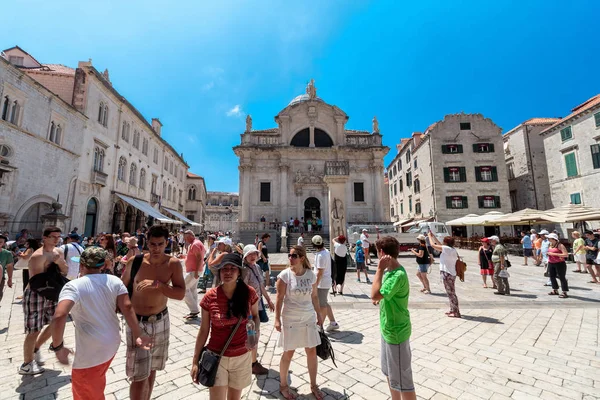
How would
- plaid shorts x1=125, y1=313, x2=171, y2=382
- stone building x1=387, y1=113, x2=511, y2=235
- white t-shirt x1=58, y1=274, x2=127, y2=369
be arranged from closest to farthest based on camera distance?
white t-shirt x1=58, y1=274, x2=127, y2=369, plaid shorts x1=125, y1=313, x2=171, y2=382, stone building x1=387, y1=113, x2=511, y2=235

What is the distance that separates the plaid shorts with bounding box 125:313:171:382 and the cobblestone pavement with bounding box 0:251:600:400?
62 cm

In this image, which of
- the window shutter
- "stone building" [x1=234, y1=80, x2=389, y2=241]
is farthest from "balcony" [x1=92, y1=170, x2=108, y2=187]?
the window shutter

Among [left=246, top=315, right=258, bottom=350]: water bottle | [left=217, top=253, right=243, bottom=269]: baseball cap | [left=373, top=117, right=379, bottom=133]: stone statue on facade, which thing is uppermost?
[left=373, top=117, right=379, bottom=133]: stone statue on facade

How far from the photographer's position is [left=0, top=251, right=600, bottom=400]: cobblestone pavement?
123 inches

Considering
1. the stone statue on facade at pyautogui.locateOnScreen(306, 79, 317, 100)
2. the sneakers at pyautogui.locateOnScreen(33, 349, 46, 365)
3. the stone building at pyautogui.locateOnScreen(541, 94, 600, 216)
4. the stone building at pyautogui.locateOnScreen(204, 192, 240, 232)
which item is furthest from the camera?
the stone building at pyautogui.locateOnScreen(204, 192, 240, 232)

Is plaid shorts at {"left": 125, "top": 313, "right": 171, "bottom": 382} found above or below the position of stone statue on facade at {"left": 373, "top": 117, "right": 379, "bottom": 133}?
below

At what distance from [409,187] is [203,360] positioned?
36.0 m

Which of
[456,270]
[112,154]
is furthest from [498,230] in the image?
[112,154]

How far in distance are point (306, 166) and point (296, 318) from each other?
79.9 feet

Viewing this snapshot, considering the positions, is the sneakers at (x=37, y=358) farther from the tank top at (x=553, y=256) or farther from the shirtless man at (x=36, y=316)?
the tank top at (x=553, y=256)

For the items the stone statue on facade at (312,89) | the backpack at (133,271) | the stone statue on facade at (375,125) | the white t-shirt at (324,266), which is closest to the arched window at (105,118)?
the stone statue on facade at (312,89)

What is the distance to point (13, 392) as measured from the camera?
304cm

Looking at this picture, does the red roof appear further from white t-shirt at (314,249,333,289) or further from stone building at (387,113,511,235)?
white t-shirt at (314,249,333,289)

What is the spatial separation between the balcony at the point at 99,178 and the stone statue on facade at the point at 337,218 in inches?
716
